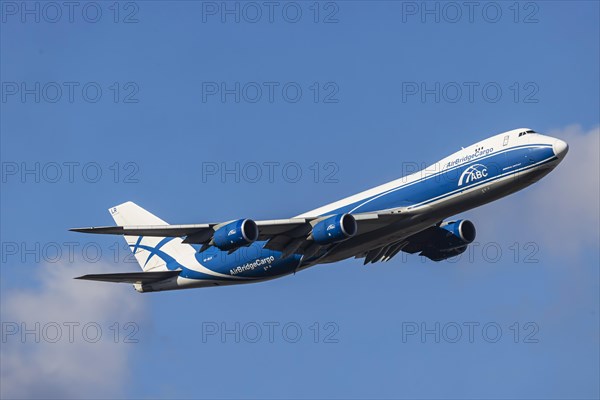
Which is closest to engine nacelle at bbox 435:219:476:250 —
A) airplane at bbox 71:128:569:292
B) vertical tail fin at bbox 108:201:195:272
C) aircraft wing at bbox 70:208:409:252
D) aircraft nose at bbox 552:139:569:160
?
airplane at bbox 71:128:569:292

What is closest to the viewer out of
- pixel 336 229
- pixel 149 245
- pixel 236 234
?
pixel 236 234

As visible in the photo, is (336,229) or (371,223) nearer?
(336,229)

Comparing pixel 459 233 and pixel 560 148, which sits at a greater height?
pixel 560 148

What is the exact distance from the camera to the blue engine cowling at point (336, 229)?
57.4 metres

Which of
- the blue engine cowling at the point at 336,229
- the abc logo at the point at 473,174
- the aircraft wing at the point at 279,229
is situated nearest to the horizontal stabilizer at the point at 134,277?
the aircraft wing at the point at 279,229

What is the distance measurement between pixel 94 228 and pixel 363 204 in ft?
51.3

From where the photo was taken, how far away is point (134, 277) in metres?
65.3

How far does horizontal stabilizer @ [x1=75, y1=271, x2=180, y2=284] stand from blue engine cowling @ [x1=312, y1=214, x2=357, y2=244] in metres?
13.1

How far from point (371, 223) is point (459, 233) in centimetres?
900

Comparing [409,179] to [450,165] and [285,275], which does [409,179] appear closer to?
[450,165]

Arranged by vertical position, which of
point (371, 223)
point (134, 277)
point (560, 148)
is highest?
point (560, 148)

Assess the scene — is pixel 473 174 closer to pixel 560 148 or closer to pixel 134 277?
pixel 560 148

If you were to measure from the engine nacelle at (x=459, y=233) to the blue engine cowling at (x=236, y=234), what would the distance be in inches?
551

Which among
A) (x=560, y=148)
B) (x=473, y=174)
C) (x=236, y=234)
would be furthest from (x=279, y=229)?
(x=560, y=148)
